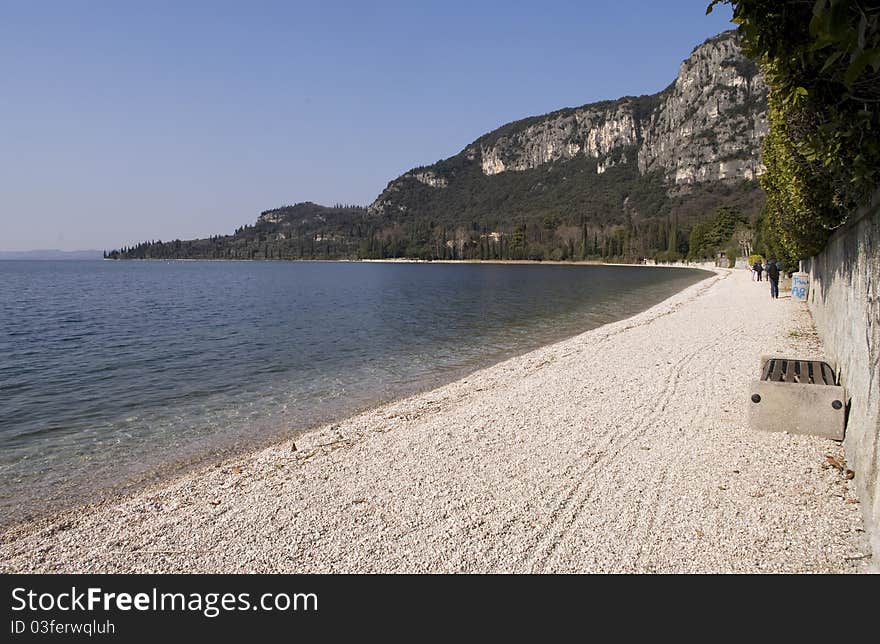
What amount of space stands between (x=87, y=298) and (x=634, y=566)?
164 feet

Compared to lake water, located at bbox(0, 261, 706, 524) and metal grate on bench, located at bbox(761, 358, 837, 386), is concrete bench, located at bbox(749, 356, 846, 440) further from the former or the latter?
lake water, located at bbox(0, 261, 706, 524)

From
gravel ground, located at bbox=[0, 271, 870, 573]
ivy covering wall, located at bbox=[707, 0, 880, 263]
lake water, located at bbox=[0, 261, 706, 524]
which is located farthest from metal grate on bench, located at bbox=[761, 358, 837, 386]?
lake water, located at bbox=[0, 261, 706, 524]

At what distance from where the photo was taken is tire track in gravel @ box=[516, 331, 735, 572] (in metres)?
4.55

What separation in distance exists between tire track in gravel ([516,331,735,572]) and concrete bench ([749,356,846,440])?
4.63 feet

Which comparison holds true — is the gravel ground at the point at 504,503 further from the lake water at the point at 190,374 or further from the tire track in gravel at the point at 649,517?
the lake water at the point at 190,374

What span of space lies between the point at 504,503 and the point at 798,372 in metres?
4.92

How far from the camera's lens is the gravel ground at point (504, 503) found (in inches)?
181

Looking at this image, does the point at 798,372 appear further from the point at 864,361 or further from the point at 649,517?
the point at 649,517

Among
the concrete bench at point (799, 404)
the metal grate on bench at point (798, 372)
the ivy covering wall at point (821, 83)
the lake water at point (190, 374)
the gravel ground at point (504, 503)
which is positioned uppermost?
the ivy covering wall at point (821, 83)

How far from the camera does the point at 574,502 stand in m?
5.57

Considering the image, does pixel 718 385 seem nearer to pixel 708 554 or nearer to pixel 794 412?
pixel 794 412

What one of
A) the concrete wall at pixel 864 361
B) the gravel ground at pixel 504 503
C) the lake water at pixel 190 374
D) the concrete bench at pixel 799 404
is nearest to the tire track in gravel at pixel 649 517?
the gravel ground at pixel 504 503

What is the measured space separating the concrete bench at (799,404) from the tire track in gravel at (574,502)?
4.63 feet

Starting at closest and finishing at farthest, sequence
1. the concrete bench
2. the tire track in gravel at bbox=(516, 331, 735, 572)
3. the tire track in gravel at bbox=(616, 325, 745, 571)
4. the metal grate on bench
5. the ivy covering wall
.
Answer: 1. the ivy covering wall
2. the tire track in gravel at bbox=(616, 325, 745, 571)
3. the tire track in gravel at bbox=(516, 331, 735, 572)
4. the concrete bench
5. the metal grate on bench
